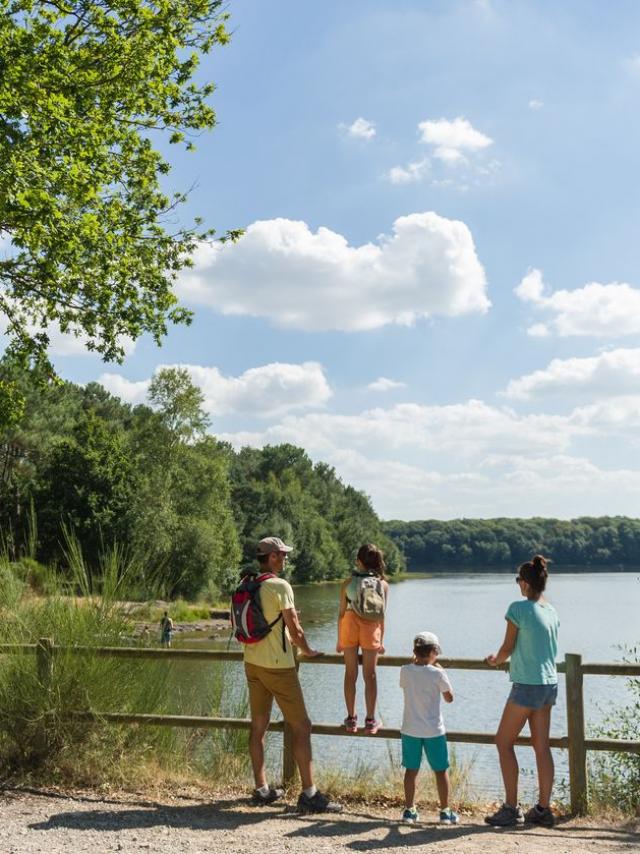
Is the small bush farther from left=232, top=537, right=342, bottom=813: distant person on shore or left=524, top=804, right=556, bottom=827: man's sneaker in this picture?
left=232, top=537, right=342, bottom=813: distant person on shore

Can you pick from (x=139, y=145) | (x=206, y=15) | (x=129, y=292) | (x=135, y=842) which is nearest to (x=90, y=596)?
(x=135, y=842)

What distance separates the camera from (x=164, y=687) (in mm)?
7645

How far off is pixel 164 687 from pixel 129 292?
27.9 ft

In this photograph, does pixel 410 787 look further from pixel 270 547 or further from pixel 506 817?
pixel 270 547

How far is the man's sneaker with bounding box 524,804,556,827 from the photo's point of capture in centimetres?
626

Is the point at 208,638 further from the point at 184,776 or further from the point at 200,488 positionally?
the point at 184,776

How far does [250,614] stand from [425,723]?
148cm

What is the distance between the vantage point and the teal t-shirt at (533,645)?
6105 mm

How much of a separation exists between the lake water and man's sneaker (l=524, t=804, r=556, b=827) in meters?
1.07

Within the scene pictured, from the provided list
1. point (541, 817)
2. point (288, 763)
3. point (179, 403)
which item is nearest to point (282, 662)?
point (288, 763)

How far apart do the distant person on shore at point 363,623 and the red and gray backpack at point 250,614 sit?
0.56 m

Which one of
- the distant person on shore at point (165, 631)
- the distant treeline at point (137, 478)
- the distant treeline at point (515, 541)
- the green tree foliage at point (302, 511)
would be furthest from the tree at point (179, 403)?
the distant treeline at point (515, 541)

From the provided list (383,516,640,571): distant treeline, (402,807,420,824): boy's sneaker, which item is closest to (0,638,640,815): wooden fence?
(402,807,420,824): boy's sneaker

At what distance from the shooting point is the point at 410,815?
6.21m
